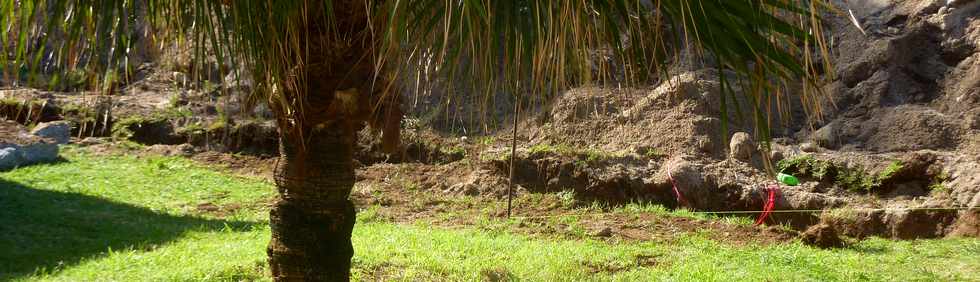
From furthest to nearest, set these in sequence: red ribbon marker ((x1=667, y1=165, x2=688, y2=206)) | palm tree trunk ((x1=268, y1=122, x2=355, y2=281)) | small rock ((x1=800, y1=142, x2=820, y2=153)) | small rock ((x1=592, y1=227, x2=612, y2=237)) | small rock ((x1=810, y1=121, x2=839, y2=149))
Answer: small rock ((x1=810, y1=121, x2=839, y2=149))
small rock ((x1=800, y1=142, x2=820, y2=153))
red ribbon marker ((x1=667, y1=165, x2=688, y2=206))
small rock ((x1=592, y1=227, x2=612, y2=237))
palm tree trunk ((x1=268, y1=122, x2=355, y2=281))

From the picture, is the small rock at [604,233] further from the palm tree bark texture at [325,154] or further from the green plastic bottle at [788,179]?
the palm tree bark texture at [325,154]

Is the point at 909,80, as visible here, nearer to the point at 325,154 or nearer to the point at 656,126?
the point at 656,126

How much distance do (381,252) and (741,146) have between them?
3.92 meters

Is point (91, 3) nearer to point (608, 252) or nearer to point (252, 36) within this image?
point (252, 36)

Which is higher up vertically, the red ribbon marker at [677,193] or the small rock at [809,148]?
the small rock at [809,148]

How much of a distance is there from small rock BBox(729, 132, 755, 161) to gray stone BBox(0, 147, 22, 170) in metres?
6.60

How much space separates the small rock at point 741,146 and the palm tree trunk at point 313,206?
5.28 meters

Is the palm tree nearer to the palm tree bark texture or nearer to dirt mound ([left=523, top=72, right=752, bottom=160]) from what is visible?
the palm tree bark texture

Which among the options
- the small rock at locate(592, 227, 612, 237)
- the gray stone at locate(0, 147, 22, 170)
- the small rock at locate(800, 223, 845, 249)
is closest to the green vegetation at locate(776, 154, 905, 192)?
the small rock at locate(800, 223, 845, 249)

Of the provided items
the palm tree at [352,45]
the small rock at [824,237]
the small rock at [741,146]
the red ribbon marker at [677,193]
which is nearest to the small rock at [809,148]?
the small rock at [741,146]

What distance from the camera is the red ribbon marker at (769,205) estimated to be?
751 cm

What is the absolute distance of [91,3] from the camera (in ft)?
9.12

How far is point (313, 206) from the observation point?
3.72 m

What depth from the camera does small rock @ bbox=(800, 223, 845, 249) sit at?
20.8 feet
